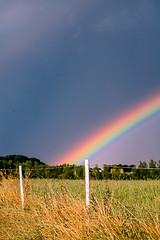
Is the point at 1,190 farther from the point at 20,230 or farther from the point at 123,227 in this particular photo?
the point at 123,227

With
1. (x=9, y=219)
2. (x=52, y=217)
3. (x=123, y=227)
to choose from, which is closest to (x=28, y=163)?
(x=9, y=219)

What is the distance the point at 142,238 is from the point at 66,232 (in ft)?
3.25

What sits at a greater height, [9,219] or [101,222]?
[101,222]

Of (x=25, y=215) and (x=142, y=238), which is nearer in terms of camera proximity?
(x=142, y=238)

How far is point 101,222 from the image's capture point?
3.66 metres

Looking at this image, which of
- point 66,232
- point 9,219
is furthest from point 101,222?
point 9,219

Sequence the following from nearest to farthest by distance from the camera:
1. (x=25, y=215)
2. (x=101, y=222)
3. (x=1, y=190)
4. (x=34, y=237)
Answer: (x=101, y=222) → (x=34, y=237) → (x=25, y=215) → (x=1, y=190)

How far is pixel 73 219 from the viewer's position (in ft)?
13.2

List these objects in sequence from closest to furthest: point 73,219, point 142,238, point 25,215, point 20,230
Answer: point 142,238
point 73,219
point 20,230
point 25,215

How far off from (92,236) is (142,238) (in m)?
0.63

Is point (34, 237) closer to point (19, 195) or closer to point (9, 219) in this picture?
point (9, 219)

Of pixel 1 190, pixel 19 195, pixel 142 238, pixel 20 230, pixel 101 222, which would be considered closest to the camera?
pixel 142 238

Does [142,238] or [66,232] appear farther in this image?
[66,232]

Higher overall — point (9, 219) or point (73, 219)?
point (73, 219)
